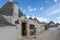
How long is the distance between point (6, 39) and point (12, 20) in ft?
23.2

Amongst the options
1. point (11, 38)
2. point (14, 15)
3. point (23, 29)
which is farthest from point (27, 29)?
point (11, 38)

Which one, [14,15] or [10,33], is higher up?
[14,15]

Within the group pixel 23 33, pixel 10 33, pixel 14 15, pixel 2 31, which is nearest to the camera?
pixel 2 31

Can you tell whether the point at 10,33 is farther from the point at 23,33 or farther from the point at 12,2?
the point at 23,33

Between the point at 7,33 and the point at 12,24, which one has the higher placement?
the point at 12,24

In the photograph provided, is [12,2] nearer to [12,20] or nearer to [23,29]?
[12,20]

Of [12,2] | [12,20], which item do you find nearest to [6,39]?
[12,20]

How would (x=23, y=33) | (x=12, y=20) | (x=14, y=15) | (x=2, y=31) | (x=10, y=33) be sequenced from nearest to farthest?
(x=2, y=31), (x=10, y=33), (x=12, y=20), (x=14, y=15), (x=23, y=33)

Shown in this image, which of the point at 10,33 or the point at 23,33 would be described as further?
the point at 23,33

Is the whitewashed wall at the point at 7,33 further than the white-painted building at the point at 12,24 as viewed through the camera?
No

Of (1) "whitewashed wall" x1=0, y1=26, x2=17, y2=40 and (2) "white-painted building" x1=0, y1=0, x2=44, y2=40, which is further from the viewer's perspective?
(2) "white-painted building" x1=0, y1=0, x2=44, y2=40

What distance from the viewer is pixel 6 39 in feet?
56.5

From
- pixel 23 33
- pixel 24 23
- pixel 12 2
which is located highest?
pixel 12 2

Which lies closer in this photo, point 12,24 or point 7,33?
point 7,33
